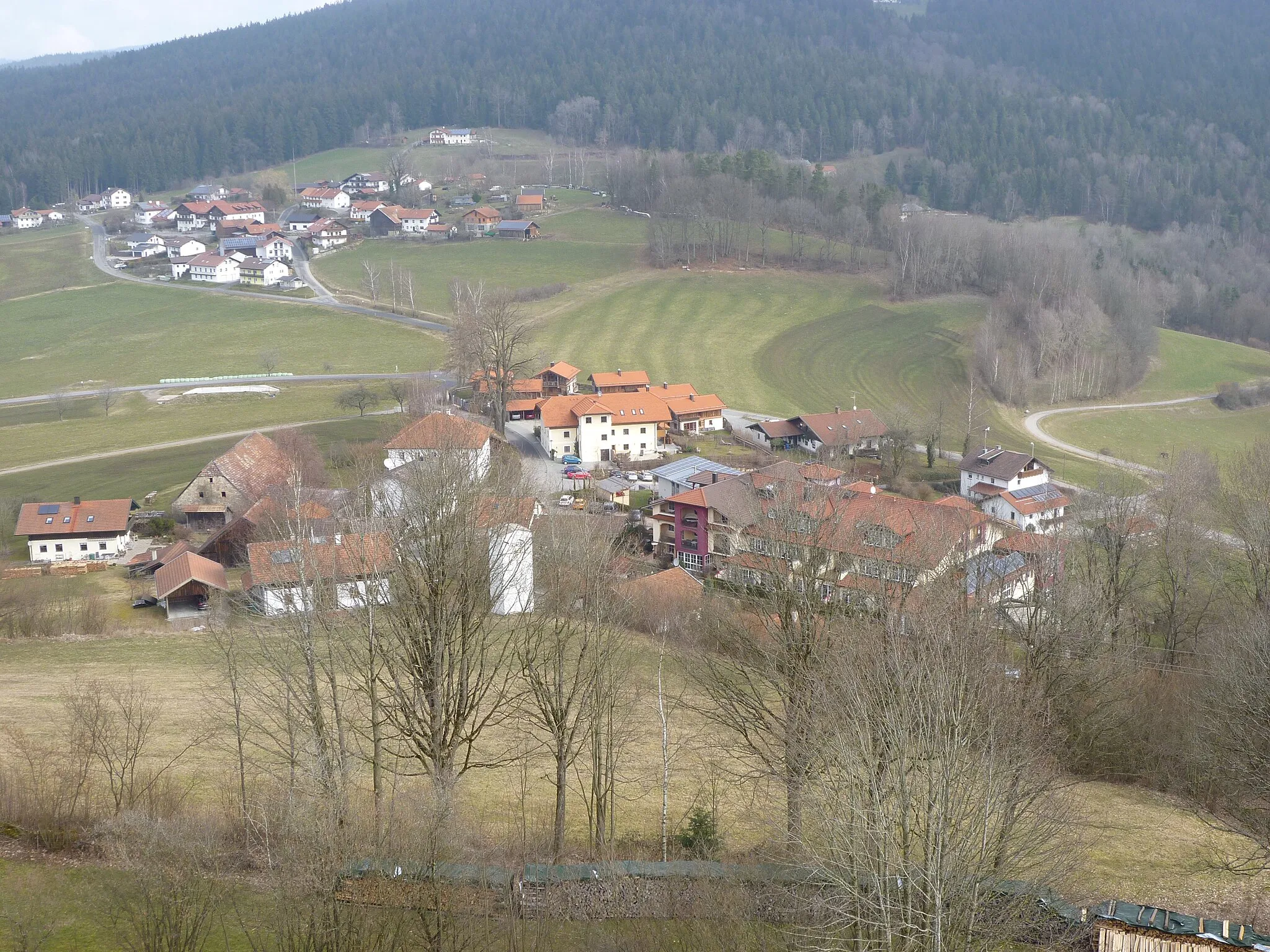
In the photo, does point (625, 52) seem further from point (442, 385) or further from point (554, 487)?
point (554, 487)

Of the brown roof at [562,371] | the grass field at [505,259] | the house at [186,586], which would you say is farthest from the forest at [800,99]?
the house at [186,586]

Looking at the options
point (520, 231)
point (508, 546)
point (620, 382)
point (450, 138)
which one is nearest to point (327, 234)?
point (520, 231)

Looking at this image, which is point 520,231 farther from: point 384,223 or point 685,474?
point 685,474

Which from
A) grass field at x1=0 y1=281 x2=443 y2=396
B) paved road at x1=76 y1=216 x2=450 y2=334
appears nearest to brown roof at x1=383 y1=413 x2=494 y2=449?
grass field at x1=0 y1=281 x2=443 y2=396

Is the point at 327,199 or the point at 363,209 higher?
the point at 327,199

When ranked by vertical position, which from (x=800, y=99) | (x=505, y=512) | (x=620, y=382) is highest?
(x=800, y=99)

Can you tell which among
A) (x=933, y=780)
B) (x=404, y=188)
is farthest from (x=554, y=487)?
(x=404, y=188)
